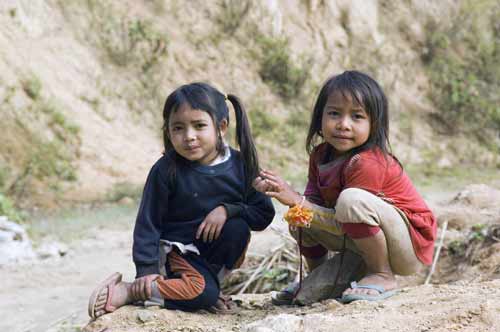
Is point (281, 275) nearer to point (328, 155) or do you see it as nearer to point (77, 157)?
point (328, 155)

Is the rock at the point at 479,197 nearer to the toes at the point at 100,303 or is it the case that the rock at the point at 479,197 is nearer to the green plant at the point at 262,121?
the toes at the point at 100,303

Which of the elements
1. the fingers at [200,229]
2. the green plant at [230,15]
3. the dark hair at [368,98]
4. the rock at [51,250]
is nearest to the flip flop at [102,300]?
the fingers at [200,229]

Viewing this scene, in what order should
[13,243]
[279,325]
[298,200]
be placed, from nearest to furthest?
[279,325]
[298,200]
[13,243]

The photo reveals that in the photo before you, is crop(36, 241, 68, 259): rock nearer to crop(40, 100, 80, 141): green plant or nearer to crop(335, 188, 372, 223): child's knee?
crop(40, 100, 80, 141): green plant

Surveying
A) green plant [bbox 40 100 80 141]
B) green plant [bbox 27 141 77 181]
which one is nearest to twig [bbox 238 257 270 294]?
green plant [bbox 27 141 77 181]

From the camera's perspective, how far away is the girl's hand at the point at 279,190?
2779 millimetres

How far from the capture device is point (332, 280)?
10.0ft

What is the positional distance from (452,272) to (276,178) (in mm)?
1958

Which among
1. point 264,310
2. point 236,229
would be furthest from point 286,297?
point 236,229

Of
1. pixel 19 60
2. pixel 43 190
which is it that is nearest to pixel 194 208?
pixel 43 190

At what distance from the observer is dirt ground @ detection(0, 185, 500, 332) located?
230cm

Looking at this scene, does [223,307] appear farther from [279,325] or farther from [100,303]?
[279,325]

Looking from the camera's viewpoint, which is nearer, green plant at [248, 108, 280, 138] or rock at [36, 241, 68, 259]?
rock at [36, 241, 68, 259]

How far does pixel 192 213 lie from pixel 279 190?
Result: 45 cm
